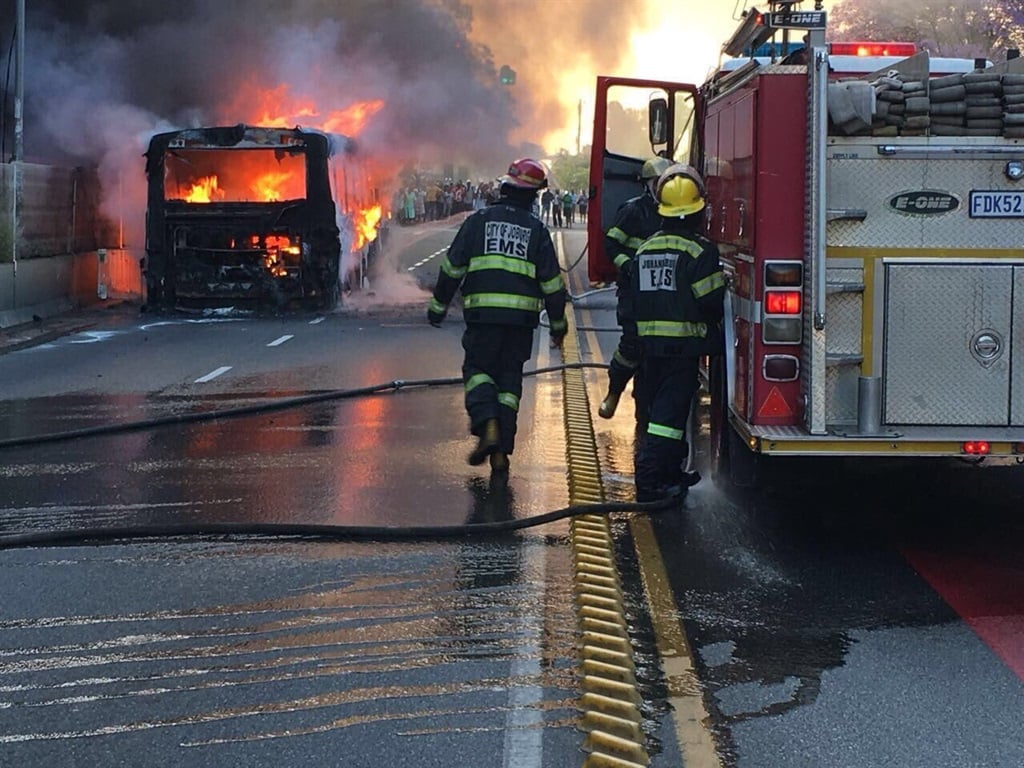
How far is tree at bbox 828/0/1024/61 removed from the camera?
29.8m

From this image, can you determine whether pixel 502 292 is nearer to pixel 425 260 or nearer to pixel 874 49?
pixel 874 49

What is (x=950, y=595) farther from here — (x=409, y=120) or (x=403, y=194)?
(x=403, y=194)

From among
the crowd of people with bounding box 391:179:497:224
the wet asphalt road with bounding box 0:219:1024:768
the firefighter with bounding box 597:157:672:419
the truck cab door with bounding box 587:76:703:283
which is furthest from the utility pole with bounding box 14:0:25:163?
the crowd of people with bounding box 391:179:497:224

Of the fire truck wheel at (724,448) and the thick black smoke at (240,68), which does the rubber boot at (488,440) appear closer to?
the fire truck wheel at (724,448)

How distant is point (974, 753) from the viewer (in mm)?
3793

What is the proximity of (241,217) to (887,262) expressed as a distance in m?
13.1

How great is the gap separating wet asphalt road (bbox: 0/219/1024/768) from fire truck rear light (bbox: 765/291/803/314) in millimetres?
1114

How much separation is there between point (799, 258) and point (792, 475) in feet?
4.53

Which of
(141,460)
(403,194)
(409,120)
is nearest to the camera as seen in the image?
(141,460)

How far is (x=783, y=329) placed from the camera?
570 cm

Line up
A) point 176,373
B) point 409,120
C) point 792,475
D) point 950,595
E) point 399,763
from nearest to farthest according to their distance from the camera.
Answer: point 399,763 → point 950,595 → point 792,475 → point 176,373 → point 409,120

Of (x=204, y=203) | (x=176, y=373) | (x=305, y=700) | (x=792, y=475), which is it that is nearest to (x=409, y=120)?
(x=204, y=203)

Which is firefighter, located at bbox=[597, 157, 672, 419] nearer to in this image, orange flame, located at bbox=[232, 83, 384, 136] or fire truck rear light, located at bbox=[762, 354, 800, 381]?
fire truck rear light, located at bbox=[762, 354, 800, 381]

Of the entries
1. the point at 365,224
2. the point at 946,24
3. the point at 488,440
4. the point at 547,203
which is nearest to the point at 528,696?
the point at 488,440
